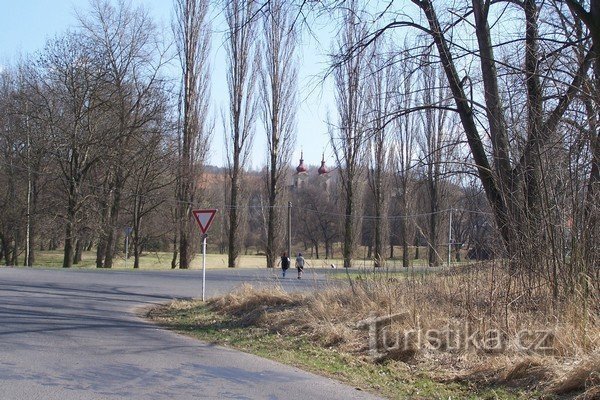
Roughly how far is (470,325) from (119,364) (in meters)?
4.79

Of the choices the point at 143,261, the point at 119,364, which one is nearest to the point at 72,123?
the point at 143,261

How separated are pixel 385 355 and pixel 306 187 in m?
71.6

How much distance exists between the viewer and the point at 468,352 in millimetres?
7797

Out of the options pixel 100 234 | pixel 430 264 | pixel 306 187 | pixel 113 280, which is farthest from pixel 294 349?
pixel 306 187

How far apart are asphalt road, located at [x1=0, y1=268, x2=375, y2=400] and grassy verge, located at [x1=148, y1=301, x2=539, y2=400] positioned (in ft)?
1.21

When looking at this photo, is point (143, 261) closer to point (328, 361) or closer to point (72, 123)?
point (72, 123)

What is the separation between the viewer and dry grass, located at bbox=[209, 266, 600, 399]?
21.5 feet

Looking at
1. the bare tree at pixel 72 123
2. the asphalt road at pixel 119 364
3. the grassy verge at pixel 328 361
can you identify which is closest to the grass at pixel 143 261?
the bare tree at pixel 72 123

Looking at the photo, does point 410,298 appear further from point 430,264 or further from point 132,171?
point 132,171

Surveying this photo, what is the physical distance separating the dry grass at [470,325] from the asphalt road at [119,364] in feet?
5.05

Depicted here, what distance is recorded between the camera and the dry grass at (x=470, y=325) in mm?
6562

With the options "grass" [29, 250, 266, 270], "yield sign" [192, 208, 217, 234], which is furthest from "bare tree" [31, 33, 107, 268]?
"yield sign" [192, 208, 217, 234]

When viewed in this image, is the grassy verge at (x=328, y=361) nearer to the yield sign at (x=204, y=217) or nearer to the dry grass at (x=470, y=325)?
the dry grass at (x=470, y=325)

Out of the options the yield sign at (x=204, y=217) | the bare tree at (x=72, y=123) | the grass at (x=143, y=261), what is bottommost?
the grass at (x=143, y=261)
